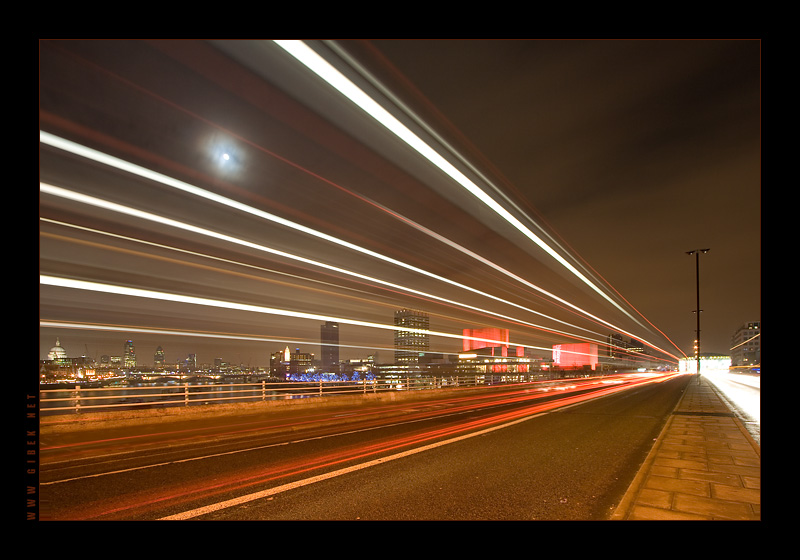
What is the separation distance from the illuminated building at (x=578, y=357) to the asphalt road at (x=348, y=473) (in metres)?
84.6

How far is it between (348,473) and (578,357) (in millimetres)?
98610

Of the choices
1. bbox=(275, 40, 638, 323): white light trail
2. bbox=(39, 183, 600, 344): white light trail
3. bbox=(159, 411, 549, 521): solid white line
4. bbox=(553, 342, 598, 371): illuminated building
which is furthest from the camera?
bbox=(553, 342, 598, 371): illuminated building

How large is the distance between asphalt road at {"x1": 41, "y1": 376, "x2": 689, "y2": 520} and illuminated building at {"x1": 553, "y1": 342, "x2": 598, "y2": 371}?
278ft

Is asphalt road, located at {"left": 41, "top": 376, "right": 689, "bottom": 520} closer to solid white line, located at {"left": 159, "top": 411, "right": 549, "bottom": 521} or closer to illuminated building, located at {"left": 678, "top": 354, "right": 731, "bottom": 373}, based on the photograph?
solid white line, located at {"left": 159, "top": 411, "right": 549, "bottom": 521}

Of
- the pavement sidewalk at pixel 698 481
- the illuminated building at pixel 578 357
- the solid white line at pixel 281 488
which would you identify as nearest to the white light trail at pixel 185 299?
the solid white line at pixel 281 488

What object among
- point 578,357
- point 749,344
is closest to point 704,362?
point 749,344

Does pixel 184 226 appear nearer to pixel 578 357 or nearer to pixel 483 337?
pixel 483 337

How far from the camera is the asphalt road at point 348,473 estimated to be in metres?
4.87

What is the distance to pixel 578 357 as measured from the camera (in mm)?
93938

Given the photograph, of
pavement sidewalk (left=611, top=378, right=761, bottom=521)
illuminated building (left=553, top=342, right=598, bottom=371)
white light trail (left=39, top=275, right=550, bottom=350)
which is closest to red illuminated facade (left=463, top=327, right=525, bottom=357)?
white light trail (left=39, top=275, right=550, bottom=350)

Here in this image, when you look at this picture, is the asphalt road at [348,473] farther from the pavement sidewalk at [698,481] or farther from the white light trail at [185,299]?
the white light trail at [185,299]

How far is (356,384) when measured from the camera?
21797 millimetres

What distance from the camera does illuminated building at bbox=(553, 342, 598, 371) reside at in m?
89.5
